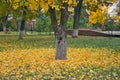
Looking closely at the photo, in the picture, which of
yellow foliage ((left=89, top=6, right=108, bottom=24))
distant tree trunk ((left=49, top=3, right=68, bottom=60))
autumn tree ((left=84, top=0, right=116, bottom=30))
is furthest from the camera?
yellow foliage ((left=89, top=6, right=108, bottom=24))

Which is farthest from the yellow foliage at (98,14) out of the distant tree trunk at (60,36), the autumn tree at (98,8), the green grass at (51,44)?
the distant tree trunk at (60,36)

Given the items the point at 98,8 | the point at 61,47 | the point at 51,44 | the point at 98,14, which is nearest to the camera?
the point at 61,47

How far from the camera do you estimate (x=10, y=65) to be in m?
12.8

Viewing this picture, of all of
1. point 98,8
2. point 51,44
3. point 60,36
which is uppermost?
point 98,8

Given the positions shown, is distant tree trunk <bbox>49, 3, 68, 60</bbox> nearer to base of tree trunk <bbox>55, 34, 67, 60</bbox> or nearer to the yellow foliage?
base of tree trunk <bbox>55, 34, 67, 60</bbox>

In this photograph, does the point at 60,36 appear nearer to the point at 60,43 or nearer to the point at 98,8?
the point at 60,43

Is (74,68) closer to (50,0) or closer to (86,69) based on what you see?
(86,69)

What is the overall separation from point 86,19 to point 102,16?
22.8 metres

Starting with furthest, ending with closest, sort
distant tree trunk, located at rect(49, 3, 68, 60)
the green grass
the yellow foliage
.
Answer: the yellow foliage → the green grass → distant tree trunk, located at rect(49, 3, 68, 60)

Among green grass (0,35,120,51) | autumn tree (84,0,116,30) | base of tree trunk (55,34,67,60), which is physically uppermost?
autumn tree (84,0,116,30)

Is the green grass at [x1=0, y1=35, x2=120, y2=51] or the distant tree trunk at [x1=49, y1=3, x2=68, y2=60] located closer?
the distant tree trunk at [x1=49, y1=3, x2=68, y2=60]

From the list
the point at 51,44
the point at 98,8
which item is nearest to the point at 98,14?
the point at 98,8

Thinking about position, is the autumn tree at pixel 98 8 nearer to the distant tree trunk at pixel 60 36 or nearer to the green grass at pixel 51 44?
the green grass at pixel 51 44

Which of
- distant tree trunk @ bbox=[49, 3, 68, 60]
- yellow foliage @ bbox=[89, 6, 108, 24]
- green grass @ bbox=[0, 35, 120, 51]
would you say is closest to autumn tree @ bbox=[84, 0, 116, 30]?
yellow foliage @ bbox=[89, 6, 108, 24]
